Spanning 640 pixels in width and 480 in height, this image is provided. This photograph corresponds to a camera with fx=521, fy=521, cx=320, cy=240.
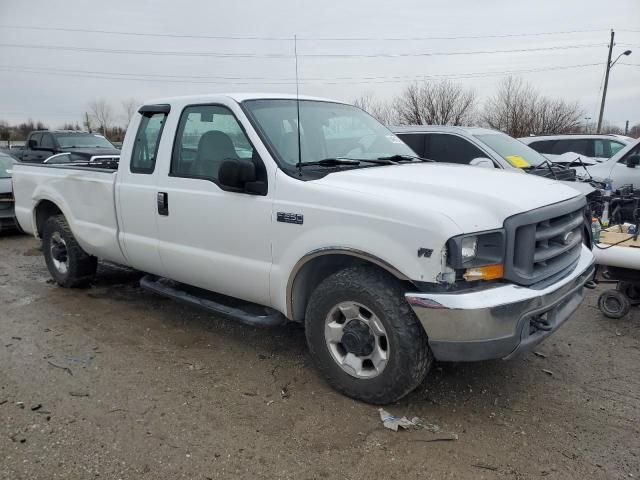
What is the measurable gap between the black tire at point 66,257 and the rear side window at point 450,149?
4.95 meters

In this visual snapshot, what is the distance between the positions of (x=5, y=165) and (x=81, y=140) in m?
6.04

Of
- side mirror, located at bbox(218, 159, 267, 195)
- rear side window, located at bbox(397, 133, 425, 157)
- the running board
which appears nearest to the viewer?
side mirror, located at bbox(218, 159, 267, 195)

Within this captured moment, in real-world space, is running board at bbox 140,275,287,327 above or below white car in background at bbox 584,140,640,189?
below

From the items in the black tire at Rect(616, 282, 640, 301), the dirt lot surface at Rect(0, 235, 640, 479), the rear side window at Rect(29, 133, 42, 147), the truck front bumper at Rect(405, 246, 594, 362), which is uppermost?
the rear side window at Rect(29, 133, 42, 147)

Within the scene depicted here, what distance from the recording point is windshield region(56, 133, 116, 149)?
15219 millimetres

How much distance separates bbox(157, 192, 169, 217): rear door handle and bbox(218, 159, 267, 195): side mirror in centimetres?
87

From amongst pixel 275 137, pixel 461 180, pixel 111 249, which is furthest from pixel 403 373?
pixel 111 249

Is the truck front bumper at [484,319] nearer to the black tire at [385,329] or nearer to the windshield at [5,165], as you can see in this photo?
the black tire at [385,329]

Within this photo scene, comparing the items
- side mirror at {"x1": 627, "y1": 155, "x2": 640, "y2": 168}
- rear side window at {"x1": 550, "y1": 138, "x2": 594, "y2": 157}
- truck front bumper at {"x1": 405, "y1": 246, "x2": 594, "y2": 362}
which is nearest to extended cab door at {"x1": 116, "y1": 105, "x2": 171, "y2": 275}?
truck front bumper at {"x1": 405, "y1": 246, "x2": 594, "y2": 362}

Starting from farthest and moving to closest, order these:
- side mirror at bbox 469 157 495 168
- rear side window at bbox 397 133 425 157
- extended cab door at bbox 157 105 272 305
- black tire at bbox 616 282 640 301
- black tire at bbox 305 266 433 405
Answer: rear side window at bbox 397 133 425 157, side mirror at bbox 469 157 495 168, black tire at bbox 616 282 640 301, extended cab door at bbox 157 105 272 305, black tire at bbox 305 266 433 405

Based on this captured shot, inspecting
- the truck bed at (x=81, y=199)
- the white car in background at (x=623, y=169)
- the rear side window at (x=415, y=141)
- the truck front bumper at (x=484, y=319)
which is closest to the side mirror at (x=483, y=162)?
the rear side window at (x=415, y=141)

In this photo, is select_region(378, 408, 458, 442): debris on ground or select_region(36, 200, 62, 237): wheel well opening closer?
select_region(378, 408, 458, 442): debris on ground

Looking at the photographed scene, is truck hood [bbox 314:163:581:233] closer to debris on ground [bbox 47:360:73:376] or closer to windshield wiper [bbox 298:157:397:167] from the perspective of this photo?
windshield wiper [bbox 298:157:397:167]

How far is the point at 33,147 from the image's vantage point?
15.7 meters
